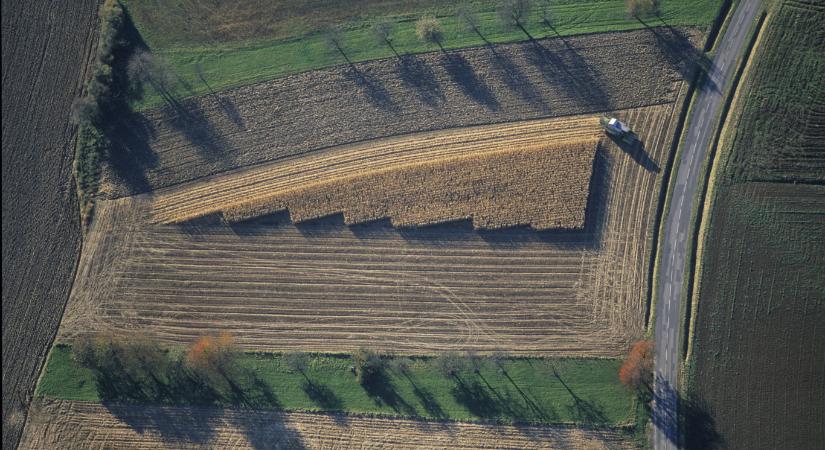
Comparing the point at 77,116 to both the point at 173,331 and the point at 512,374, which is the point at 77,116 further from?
the point at 512,374

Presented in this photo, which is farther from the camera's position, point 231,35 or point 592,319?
point 231,35

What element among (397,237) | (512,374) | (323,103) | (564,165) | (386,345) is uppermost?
(564,165)

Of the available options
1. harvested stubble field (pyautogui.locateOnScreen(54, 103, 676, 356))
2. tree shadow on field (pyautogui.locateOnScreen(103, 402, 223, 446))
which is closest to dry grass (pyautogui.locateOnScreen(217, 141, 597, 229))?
harvested stubble field (pyautogui.locateOnScreen(54, 103, 676, 356))

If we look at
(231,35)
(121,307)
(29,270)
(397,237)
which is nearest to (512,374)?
(397,237)

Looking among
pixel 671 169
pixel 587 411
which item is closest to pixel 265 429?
pixel 587 411

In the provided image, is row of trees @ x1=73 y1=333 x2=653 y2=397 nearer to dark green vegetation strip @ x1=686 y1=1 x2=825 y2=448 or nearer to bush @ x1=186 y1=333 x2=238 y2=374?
bush @ x1=186 y1=333 x2=238 y2=374

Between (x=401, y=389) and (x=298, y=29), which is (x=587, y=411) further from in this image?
(x=298, y=29)
